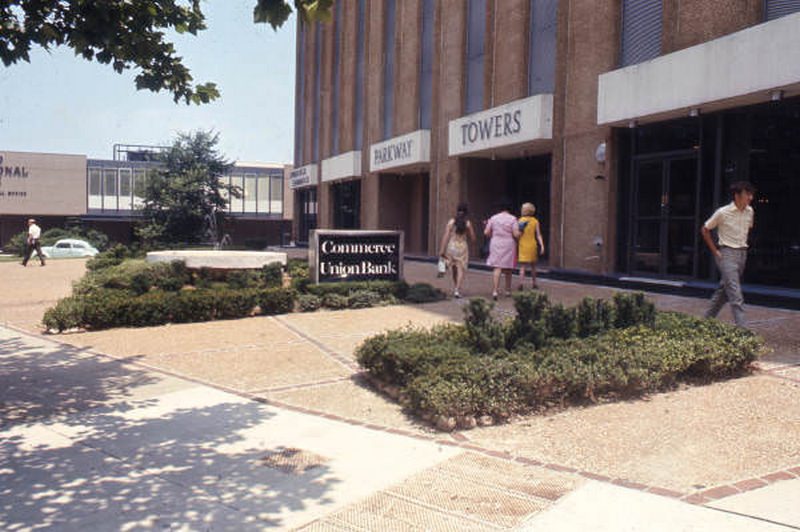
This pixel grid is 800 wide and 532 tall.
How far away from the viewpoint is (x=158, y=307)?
33.8ft

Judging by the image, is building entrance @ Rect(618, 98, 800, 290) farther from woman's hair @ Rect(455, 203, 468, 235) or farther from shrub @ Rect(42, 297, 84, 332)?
shrub @ Rect(42, 297, 84, 332)

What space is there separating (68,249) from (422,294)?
33.1m

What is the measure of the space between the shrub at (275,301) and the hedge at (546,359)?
453 cm

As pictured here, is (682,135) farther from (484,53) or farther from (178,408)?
(178,408)

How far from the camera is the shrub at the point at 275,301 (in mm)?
11297

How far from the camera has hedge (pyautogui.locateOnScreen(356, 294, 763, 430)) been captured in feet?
17.5

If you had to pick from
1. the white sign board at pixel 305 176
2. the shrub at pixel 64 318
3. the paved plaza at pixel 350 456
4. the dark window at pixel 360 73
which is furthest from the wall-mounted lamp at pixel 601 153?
the white sign board at pixel 305 176

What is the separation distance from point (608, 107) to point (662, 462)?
10857 mm

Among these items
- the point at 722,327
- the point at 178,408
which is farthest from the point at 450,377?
the point at 722,327

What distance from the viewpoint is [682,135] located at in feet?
43.1

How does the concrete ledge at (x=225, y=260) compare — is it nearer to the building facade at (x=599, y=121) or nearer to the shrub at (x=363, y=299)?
the shrub at (x=363, y=299)

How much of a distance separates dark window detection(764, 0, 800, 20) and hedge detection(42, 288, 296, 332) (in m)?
9.21

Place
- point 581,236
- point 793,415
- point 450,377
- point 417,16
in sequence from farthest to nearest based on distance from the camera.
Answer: point 417,16 < point 581,236 < point 450,377 < point 793,415

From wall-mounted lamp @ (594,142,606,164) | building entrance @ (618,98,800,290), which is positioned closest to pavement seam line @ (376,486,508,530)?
building entrance @ (618,98,800,290)
